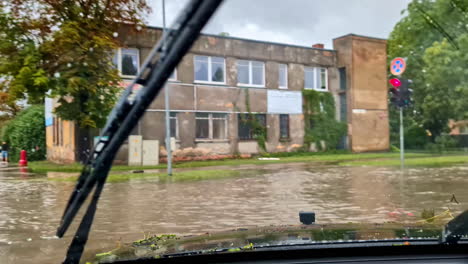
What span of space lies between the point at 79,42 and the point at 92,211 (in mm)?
17774

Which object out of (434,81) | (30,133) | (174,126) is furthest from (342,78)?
(30,133)

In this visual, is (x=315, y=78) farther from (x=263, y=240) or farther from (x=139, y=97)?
(x=139, y=97)

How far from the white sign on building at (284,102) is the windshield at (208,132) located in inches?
5.7

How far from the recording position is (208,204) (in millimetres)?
10898

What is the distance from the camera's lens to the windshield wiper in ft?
5.09

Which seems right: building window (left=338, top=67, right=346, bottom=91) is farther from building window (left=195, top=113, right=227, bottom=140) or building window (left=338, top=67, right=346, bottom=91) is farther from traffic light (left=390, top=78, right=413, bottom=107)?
traffic light (left=390, top=78, right=413, bottom=107)

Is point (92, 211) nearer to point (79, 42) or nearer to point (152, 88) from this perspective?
point (152, 88)

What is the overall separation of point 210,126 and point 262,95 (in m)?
4.48

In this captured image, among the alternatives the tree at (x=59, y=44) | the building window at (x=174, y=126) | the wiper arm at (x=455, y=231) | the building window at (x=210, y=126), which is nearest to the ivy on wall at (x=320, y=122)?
the building window at (x=210, y=126)

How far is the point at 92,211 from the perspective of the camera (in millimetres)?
2062

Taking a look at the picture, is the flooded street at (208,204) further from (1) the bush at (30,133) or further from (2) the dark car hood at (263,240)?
(1) the bush at (30,133)

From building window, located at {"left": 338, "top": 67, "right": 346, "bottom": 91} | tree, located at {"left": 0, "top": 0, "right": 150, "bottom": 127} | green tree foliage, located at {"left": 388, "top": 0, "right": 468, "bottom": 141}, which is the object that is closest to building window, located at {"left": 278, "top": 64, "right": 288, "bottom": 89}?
building window, located at {"left": 338, "top": 67, "right": 346, "bottom": 91}

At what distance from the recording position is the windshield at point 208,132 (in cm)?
231

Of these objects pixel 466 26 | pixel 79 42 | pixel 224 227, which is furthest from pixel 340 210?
pixel 79 42
